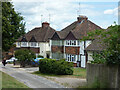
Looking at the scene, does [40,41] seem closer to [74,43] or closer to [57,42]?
[57,42]

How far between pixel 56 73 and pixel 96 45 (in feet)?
24.8

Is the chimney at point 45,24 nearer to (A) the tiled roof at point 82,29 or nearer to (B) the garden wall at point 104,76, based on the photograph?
(A) the tiled roof at point 82,29

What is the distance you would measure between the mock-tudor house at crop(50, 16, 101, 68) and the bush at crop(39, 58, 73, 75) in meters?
8.47

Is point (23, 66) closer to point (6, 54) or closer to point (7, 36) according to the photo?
point (7, 36)

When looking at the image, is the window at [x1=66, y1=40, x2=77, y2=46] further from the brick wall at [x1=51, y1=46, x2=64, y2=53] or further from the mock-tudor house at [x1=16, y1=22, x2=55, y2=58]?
the mock-tudor house at [x1=16, y1=22, x2=55, y2=58]

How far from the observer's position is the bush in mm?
20719

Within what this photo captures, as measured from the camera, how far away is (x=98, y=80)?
11.1 meters

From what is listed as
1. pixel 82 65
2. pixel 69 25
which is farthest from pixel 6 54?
pixel 82 65

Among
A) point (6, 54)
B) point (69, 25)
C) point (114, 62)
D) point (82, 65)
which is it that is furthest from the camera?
point (6, 54)

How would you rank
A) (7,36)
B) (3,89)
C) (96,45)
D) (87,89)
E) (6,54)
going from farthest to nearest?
(6,54) → (7,36) → (96,45) → (87,89) → (3,89)

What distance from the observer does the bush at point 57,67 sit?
68.0 ft

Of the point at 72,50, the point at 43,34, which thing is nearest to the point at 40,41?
the point at 43,34

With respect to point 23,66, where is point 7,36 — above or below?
above

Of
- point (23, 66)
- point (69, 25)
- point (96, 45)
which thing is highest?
point (69, 25)
